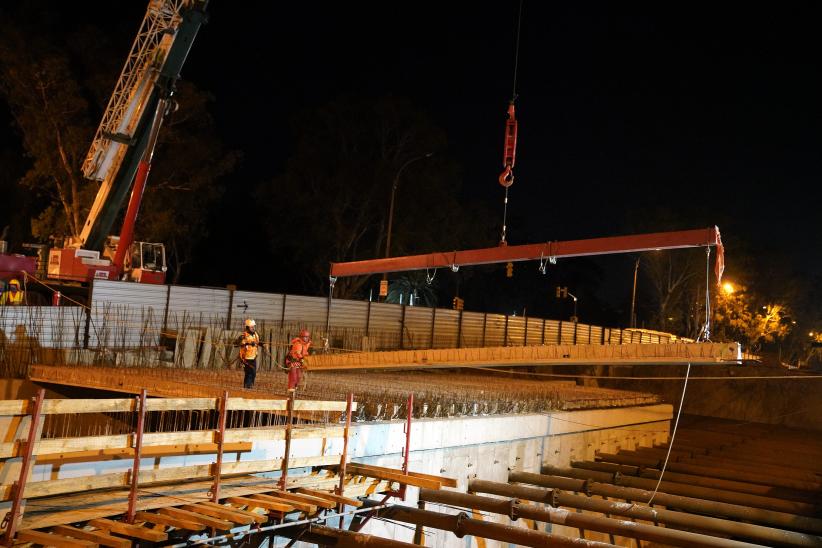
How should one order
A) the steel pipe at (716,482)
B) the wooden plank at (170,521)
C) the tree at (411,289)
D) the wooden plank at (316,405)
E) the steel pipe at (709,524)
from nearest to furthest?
1. the wooden plank at (170,521)
2. the wooden plank at (316,405)
3. the steel pipe at (709,524)
4. the steel pipe at (716,482)
5. the tree at (411,289)

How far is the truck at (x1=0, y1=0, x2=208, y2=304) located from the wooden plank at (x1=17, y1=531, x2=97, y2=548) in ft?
56.8

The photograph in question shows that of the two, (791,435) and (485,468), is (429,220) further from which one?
(485,468)

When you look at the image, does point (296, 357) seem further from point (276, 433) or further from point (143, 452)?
point (143, 452)

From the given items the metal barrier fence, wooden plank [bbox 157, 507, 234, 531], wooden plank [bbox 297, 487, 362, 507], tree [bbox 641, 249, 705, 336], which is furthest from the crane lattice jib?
tree [bbox 641, 249, 705, 336]

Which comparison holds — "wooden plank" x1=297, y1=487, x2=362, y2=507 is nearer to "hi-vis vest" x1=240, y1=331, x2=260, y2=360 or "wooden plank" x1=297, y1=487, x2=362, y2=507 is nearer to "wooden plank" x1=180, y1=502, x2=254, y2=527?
"wooden plank" x1=180, y1=502, x2=254, y2=527

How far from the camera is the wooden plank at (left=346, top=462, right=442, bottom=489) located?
11352 millimetres

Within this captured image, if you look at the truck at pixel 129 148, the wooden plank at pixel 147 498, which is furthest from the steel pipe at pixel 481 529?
the truck at pixel 129 148

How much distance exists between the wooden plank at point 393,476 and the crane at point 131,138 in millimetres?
14567

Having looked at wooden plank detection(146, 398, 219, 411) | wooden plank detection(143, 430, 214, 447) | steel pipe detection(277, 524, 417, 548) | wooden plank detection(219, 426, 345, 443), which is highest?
wooden plank detection(146, 398, 219, 411)

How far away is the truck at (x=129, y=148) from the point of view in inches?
906

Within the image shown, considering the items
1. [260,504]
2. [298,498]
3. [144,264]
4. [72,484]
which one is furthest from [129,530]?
[144,264]

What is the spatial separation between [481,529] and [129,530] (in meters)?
4.82

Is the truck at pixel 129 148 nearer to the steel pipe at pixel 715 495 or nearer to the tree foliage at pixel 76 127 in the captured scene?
the tree foliage at pixel 76 127

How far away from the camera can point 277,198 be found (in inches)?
1544
